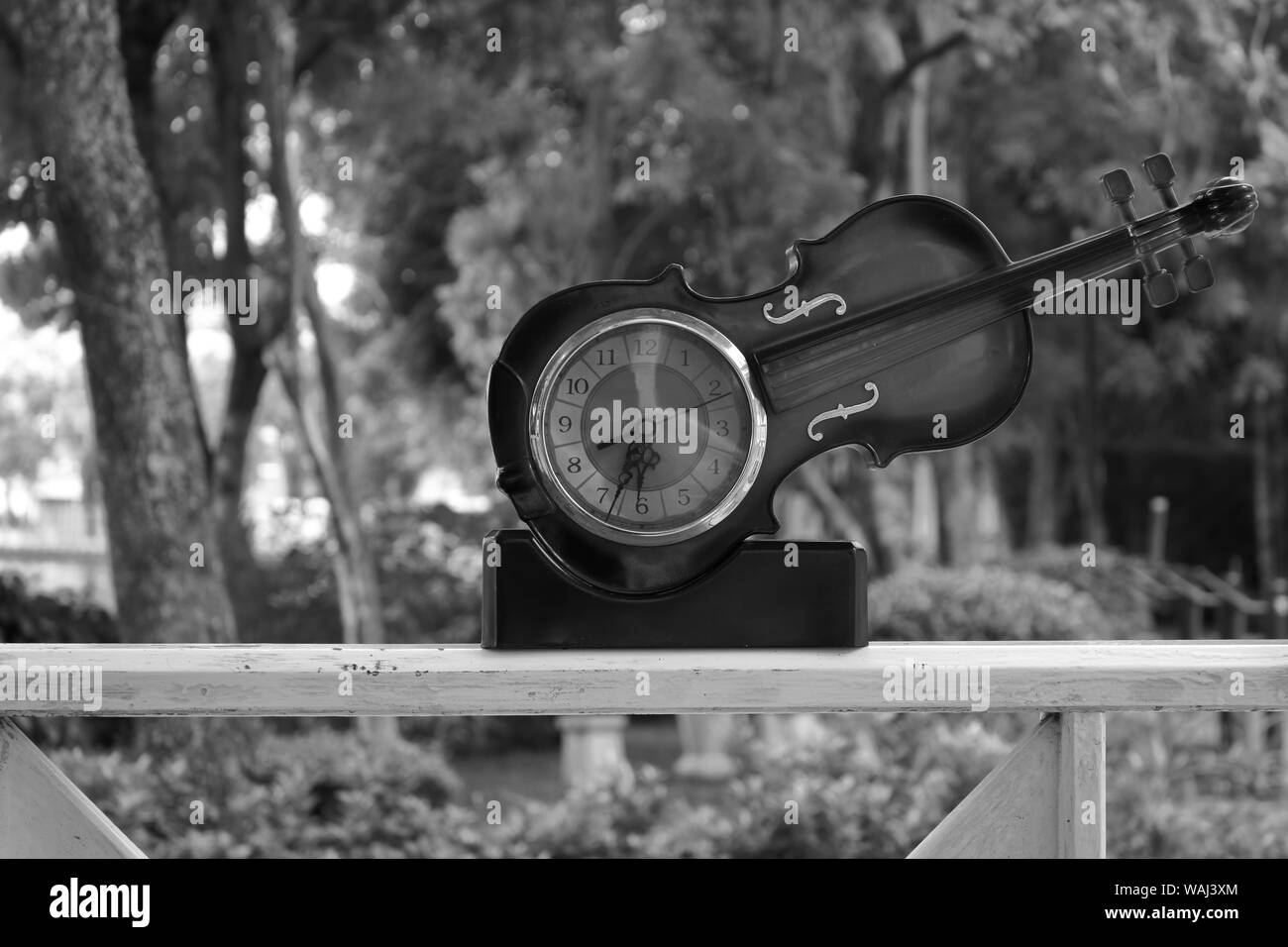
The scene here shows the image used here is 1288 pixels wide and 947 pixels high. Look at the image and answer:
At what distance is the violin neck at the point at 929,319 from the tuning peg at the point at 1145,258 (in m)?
0.03

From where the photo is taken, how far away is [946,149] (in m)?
11.5

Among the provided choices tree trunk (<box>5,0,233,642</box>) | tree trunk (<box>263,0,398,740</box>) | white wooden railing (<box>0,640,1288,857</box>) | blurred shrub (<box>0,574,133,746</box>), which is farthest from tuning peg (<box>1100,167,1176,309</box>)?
tree trunk (<box>263,0,398,740</box>)

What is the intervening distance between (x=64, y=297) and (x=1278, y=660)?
272 inches

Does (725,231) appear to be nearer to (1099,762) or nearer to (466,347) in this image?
(466,347)

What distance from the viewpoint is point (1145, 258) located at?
189cm

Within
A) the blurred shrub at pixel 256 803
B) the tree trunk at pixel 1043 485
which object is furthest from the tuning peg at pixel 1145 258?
the tree trunk at pixel 1043 485

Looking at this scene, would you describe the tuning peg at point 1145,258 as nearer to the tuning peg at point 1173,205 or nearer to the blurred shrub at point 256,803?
the tuning peg at point 1173,205

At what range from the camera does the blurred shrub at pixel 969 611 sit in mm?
6844

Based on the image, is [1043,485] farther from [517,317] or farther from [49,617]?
[49,617]

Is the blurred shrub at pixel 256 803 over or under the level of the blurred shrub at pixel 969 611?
→ under

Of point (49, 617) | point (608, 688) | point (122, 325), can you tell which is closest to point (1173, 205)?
point (608, 688)

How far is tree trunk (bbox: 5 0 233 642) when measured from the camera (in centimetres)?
373

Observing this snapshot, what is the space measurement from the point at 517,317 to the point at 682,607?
5.14m
